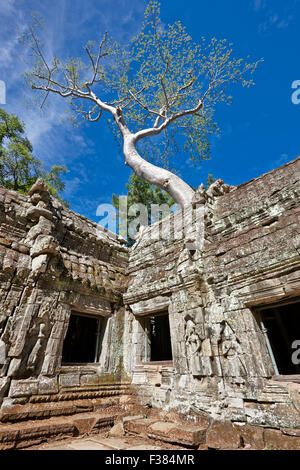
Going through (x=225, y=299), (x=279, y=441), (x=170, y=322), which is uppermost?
(x=225, y=299)

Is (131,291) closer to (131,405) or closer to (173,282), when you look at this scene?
(173,282)

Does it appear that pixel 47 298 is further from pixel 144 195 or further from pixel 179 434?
pixel 144 195

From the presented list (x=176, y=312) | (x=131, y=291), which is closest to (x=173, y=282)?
(x=176, y=312)

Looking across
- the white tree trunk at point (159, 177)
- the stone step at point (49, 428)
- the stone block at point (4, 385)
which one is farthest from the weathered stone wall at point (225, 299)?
the white tree trunk at point (159, 177)

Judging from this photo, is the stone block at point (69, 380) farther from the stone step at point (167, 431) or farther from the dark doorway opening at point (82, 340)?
the dark doorway opening at point (82, 340)

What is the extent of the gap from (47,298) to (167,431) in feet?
10.9

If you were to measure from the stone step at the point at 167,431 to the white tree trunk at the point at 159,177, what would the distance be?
6.83 m

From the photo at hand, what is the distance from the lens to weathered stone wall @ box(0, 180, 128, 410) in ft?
14.2

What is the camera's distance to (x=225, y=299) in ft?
15.0

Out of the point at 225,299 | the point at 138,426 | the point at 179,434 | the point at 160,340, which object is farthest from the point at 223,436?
the point at 160,340

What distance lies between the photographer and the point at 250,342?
399 centimetres

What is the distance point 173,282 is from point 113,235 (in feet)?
10.9

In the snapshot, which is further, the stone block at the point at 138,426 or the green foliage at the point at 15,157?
the green foliage at the point at 15,157

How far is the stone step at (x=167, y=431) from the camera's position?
3.39m
